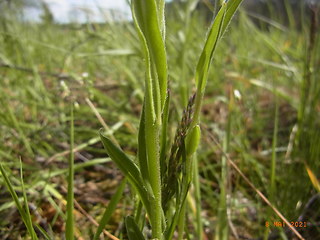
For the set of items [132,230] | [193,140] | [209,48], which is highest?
[209,48]

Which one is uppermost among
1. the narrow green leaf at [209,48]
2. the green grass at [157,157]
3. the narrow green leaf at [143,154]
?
the narrow green leaf at [209,48]

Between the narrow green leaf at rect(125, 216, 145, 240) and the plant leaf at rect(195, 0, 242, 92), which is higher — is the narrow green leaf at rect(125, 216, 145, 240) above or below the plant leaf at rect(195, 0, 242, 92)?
below

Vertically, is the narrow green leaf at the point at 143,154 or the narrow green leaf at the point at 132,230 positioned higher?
the narrow green leaf at the point at 143,154

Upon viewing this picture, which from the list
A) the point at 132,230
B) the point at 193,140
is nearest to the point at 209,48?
the point at 193,140

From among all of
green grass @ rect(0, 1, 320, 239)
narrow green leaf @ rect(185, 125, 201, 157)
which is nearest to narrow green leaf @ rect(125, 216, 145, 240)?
green grass @ rect(0, 1, 320, 239)

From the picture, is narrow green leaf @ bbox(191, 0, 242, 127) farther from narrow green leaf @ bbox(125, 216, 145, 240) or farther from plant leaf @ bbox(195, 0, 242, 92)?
narrow green leaf @ bbox(125, 216, 145, 240)

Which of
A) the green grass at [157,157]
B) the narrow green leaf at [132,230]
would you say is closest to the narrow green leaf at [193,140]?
the green grass at [157,157]

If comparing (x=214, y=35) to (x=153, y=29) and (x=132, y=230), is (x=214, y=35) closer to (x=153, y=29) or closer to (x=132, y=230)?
(x=153, y=29)

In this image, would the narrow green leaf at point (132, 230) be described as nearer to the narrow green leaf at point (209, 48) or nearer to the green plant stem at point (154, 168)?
the green plant stem at point (154, 168)

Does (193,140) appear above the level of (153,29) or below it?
below
